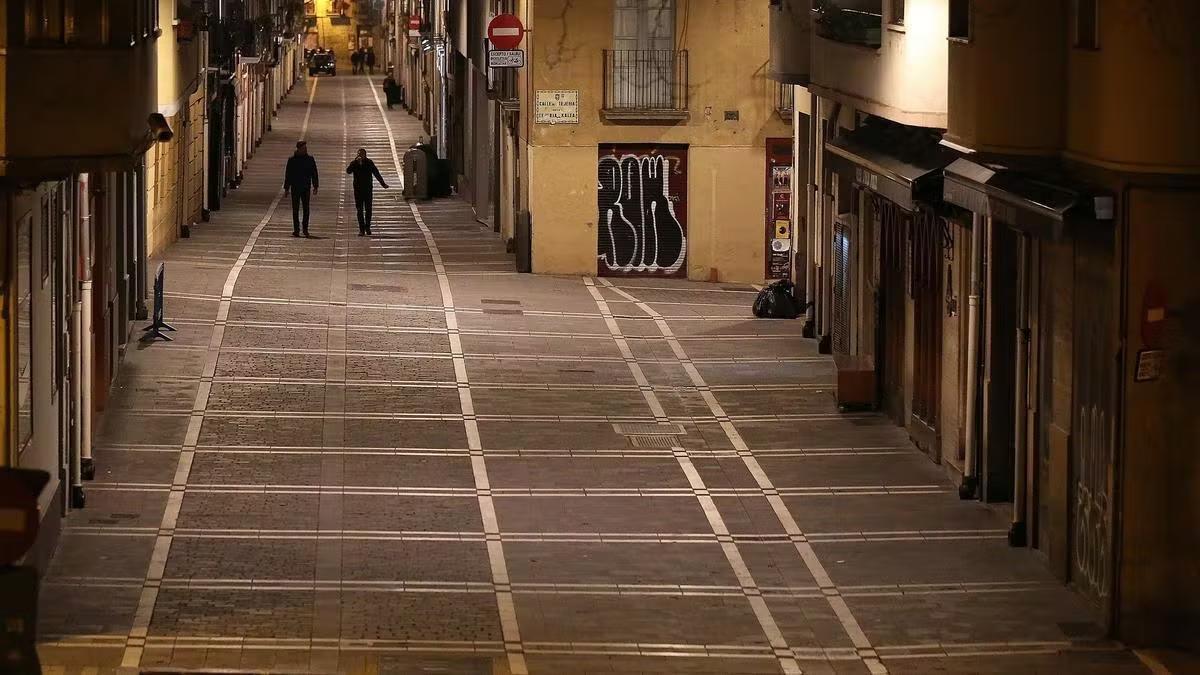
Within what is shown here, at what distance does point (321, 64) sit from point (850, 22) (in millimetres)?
93249

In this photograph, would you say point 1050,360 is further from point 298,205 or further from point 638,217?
point 298,205

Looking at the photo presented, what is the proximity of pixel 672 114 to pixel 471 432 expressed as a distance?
41.6 ft

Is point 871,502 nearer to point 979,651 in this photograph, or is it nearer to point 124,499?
point 979,651

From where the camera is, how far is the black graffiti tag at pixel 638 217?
3294 centimetres

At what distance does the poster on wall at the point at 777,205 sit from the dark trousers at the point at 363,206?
762 centimetres

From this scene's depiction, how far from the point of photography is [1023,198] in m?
15.0

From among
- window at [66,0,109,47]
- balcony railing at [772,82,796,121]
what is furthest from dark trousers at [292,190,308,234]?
window at [66,0,109,47]

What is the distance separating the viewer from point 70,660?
1336cm

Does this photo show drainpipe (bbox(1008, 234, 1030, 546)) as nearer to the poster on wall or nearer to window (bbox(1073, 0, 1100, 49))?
window (bbox(1073, 0, 1100, 49))

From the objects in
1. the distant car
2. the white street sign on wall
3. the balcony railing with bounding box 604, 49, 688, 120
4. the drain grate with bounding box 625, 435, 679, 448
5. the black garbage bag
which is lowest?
the drain grate with bounding box 625, 435, 679, 448

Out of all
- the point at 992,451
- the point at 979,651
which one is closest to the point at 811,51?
the point at 992,451

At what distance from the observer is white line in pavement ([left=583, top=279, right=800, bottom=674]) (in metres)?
14.2

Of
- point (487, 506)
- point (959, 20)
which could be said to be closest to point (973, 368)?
point (959, 20)

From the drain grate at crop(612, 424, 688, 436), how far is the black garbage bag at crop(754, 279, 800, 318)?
281 inches
